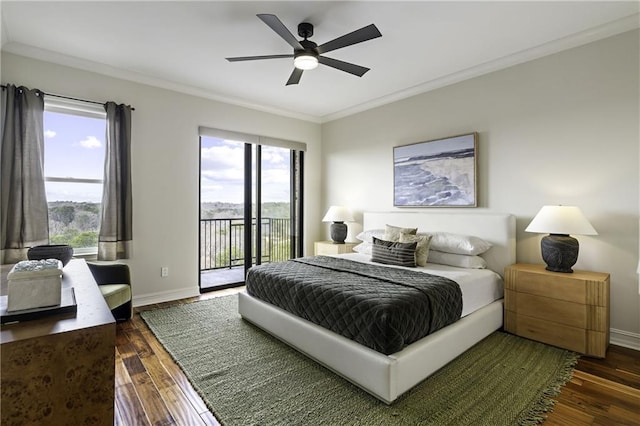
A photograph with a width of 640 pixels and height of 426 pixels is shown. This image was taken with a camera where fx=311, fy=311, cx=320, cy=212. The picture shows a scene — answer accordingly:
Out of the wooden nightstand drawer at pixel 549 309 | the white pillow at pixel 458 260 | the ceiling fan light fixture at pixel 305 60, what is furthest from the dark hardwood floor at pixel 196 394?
the ceiling fan light fixture at pixel 305 60

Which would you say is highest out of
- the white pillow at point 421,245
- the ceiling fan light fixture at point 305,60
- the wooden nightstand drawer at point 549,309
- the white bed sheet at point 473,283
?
the ceiling fan light fixture at point 305,60

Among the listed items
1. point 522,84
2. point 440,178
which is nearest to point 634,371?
point 440,178

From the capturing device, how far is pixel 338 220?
4727 mm

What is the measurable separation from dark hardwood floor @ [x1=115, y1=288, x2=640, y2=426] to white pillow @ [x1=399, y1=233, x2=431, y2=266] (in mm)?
1439

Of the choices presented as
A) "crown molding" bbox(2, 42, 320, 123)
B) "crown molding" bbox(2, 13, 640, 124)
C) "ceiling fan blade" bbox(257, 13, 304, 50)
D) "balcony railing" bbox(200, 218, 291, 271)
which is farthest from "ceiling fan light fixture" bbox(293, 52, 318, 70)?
"balcony railing" bbox(200, 218, 291, 271)

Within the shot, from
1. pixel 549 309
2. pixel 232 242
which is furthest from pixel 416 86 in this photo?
pixel 232 242

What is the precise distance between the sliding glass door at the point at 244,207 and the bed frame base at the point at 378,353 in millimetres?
2063

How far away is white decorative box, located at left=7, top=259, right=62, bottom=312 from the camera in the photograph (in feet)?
3.84

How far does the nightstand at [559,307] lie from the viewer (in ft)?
8.11

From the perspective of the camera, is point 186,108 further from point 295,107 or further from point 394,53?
point 394,53

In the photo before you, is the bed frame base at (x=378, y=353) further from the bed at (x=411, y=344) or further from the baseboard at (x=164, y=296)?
the baseboard at (x=164, y=296)

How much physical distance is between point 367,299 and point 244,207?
312 centimetres

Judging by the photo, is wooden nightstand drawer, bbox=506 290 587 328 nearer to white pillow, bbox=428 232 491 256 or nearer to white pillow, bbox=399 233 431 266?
white pillow, bbox=428 232 491 256

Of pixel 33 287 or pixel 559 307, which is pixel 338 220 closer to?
pixel 559 307
